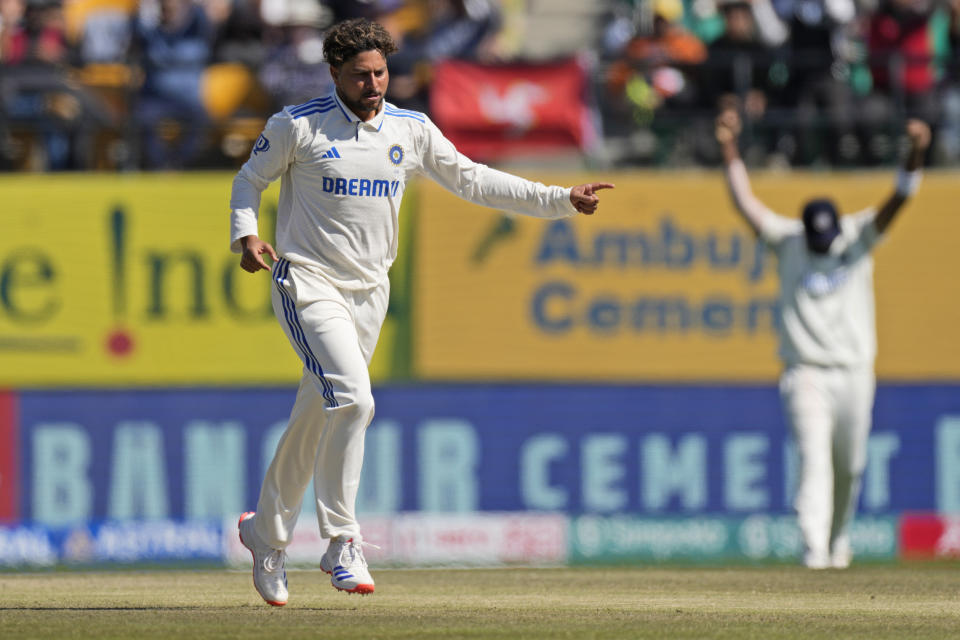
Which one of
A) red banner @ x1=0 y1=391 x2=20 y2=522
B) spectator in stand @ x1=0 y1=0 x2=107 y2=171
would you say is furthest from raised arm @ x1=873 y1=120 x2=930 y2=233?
red banner @ x1=0 y1=391 x2=20 y2=522

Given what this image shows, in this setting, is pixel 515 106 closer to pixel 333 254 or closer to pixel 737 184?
pixel 737 184

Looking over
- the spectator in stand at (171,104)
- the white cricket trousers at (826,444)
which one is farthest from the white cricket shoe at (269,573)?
the spectator in stand at (171,104)

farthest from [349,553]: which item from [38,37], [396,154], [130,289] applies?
[38,37]

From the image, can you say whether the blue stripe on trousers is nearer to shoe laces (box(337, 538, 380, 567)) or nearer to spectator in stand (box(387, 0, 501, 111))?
shoe laces (box(337, 538, 380, 567))

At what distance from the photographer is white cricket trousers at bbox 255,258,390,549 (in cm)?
747

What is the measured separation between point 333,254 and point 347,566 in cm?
129

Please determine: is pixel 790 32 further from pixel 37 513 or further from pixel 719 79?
pixel 37 513

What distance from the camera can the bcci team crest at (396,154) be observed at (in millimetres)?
7691

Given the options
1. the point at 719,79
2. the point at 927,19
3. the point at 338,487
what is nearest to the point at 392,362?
the point at 719,79

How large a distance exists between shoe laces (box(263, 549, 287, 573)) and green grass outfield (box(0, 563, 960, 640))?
0.59ft

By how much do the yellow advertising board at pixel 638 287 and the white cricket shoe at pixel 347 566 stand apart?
709 cm

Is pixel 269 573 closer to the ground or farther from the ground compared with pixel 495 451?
farther from the ground

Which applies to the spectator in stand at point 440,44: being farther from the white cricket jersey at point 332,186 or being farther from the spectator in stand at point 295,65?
the white cricket jersey at point 332,186

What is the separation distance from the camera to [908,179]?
37.3ft
